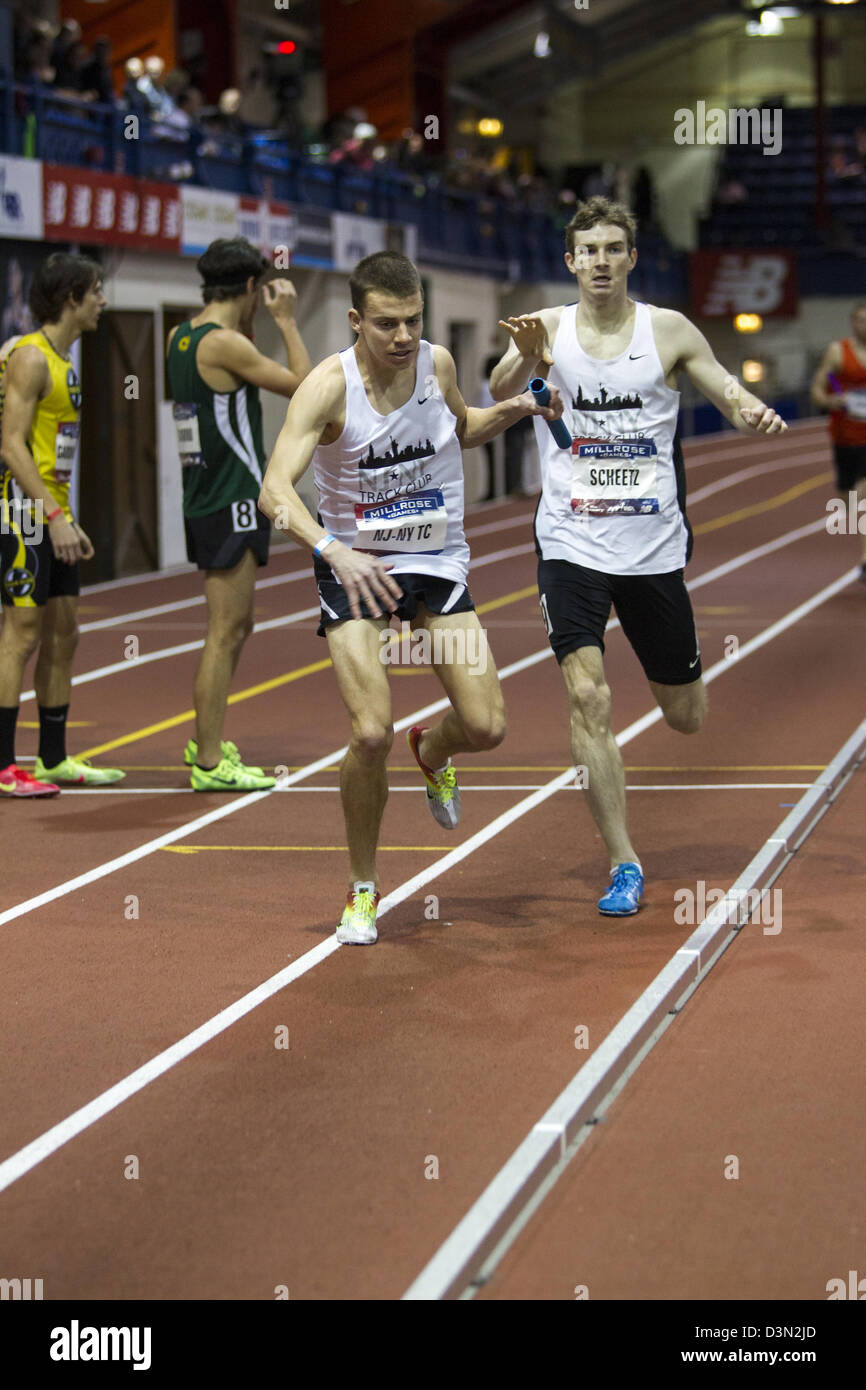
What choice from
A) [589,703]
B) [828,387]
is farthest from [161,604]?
[589,703]

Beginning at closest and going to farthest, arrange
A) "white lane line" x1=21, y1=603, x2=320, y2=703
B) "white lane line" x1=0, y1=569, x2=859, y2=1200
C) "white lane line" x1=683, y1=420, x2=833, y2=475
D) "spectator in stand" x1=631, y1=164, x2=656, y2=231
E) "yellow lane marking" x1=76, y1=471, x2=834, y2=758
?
"white lane line" x1=0, y1=569, x2=859, y2=1200
"yellow lane marking" x1=76, y1=471, x2=834, y2=758
"white lane line" x1=21, y1=603, x2=320, y2=703
"white lane line" x1=683, y1=420, x2=833, y2=475
"spectator in stand" x1=631, y1=164, x2=656, y2=231

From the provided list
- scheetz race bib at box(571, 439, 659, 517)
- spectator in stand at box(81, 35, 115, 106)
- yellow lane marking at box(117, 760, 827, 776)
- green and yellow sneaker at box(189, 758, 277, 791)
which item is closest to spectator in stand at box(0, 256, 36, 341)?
spectator in stand at box(81, 35, 115, 106)

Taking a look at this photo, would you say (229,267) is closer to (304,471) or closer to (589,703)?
(304,471)

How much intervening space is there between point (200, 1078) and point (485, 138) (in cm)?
4381

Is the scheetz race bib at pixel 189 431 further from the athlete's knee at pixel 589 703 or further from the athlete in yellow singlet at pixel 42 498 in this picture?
the athlete's knee at pixel 589 703

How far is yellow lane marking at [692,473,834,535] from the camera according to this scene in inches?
977

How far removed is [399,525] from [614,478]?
36.2 inches

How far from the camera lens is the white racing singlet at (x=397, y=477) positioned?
6.18 metres

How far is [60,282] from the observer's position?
338 inches

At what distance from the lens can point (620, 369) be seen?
Answer: 6.71 metres

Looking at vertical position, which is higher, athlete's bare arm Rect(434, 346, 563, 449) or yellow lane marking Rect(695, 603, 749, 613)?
athlete's bare arm Rect(434, 346, 563, 449)

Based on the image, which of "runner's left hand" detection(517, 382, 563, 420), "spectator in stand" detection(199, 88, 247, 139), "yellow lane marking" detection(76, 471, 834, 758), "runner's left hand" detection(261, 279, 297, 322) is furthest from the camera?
"spectator in stand" detection(199, 88, 247, 139)

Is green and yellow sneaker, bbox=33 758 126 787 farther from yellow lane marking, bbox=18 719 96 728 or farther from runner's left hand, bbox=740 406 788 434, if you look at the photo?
runner's left hand, bbox=740 406 788 434

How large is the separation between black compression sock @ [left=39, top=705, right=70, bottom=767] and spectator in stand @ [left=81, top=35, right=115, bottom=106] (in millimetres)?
12021
